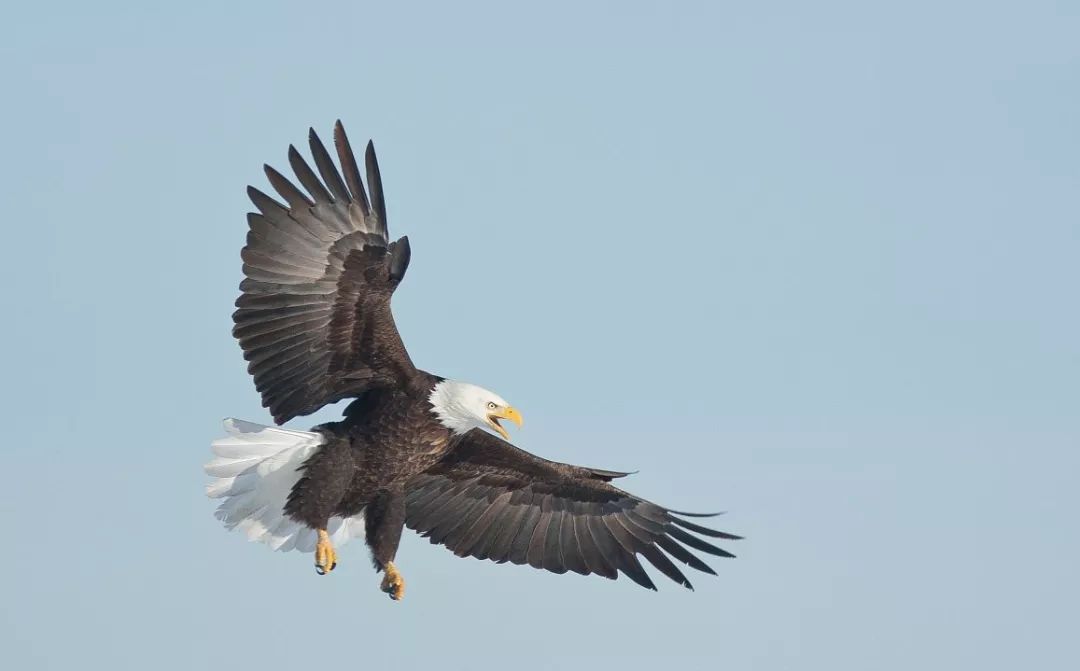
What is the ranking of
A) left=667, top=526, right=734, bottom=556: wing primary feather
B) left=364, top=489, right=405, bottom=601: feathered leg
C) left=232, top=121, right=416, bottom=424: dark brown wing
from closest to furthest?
left=232, top=121, right=416, bottom=424: dark brown wing
left=364, top=489, right=405, bottom=601: feathered leg
left=667, top=526, right=734, bottom=556: wing primary feather

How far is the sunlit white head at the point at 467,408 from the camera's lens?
1219 centimetres

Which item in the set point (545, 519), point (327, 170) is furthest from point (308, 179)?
point (545, 519)

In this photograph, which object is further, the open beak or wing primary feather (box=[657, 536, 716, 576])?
wing primary feather (box=[657, 536, 716, 576])

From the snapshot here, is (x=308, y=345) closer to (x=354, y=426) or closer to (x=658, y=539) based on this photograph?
(x=354, y=426)

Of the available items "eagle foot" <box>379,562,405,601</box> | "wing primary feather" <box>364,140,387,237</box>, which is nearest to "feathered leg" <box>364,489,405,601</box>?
"eagle foot" <box>379,562,405,601</box>

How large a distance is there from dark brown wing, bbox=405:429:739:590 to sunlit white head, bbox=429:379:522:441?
4.15ft

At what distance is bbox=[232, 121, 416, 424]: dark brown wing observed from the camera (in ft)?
39.1

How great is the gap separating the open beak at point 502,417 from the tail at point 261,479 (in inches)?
45.6

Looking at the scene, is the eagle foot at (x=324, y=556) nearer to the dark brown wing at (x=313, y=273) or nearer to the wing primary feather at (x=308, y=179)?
the dark brown wing at (x=313, y=273)

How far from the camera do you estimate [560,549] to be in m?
13.7

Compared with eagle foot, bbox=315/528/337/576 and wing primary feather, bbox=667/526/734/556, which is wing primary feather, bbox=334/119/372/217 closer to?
eagle foot, bbox=315/528/337/576

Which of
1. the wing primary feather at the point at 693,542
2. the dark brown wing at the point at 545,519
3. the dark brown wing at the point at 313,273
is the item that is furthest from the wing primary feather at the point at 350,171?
the wing primary feather at the point at 693,542

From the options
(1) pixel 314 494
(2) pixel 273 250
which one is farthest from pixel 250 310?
(1) pixel 314 494

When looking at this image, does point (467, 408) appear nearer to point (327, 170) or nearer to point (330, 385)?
point (330, 385)
